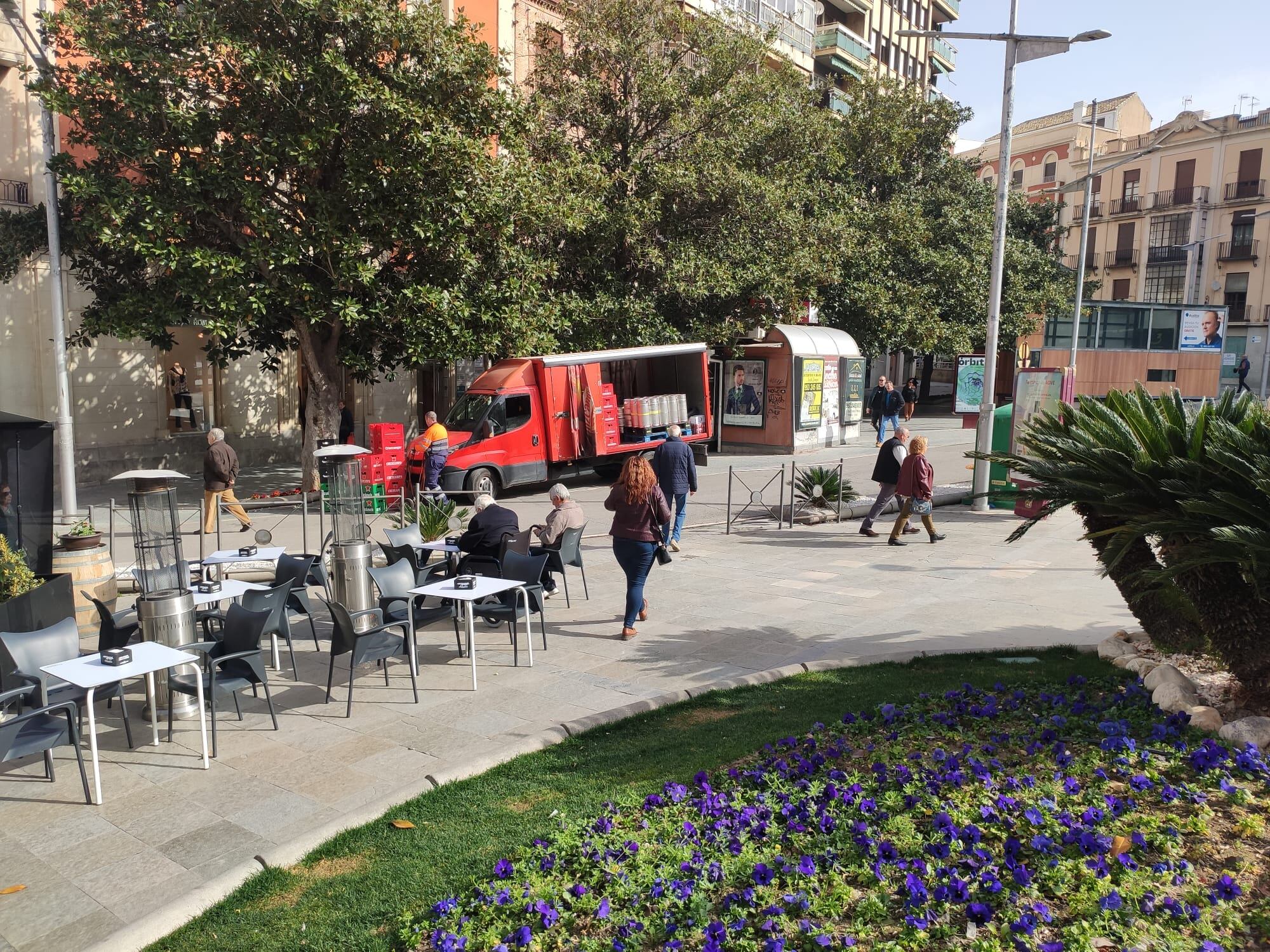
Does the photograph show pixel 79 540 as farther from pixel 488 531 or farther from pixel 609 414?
pixel 609 414

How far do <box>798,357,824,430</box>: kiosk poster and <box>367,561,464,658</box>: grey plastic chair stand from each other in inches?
698

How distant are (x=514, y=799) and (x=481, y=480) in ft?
41.3

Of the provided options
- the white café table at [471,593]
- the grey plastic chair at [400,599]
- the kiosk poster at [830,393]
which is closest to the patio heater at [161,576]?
the grey plastic chair at [400,599]

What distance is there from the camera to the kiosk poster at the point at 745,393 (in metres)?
25.2

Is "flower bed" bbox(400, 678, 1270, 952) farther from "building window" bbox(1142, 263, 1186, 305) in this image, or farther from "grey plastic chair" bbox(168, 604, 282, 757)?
"building window" bbox(1142, 263, 1186, 305)

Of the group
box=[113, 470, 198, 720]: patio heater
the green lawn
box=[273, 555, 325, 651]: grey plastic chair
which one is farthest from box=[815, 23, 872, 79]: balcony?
box=[113, 470, 198, 720]: patio heater

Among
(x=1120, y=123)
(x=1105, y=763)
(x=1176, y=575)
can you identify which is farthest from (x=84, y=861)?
(x=1120, y=123)

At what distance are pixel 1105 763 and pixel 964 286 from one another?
28.9 m

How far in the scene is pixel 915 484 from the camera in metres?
13.1

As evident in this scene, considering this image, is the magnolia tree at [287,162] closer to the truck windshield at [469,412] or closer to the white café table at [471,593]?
the truck windshield at [469,412]

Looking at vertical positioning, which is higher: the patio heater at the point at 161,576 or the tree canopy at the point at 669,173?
the tree canopy at the point at 669,173

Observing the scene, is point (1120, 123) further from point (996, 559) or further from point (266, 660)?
point (266, 660)

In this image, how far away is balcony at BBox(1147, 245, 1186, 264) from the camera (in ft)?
170

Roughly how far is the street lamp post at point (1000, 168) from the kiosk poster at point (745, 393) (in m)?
8.80
